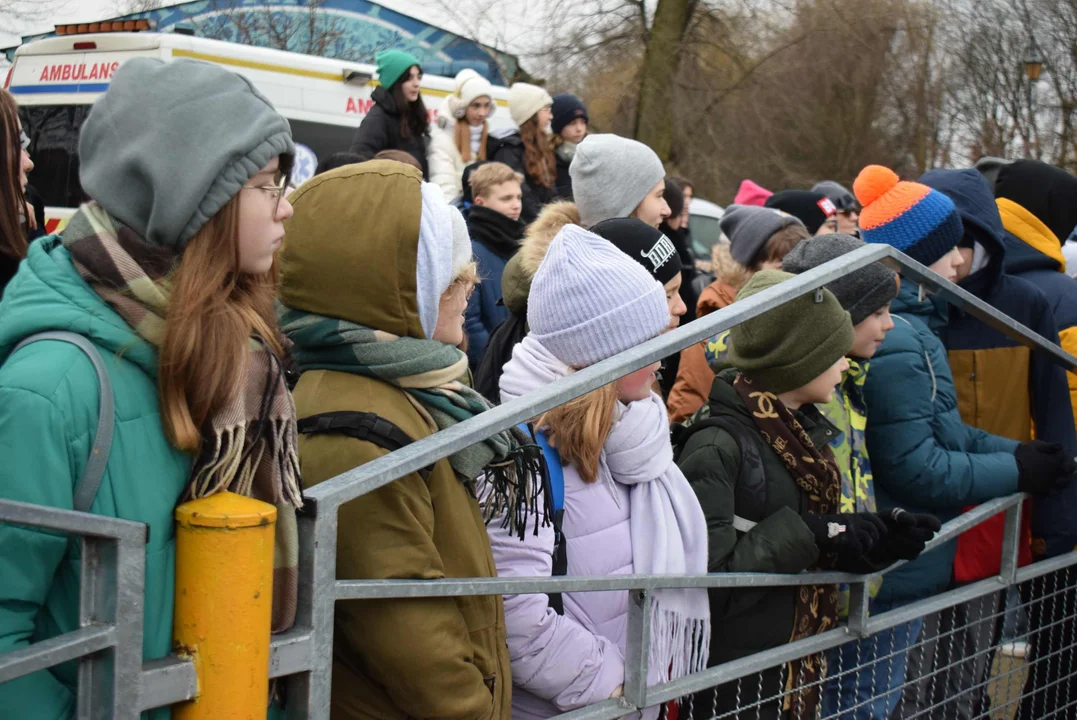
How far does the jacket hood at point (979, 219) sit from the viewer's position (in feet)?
11.9

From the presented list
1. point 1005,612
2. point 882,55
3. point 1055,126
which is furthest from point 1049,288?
point 882,55

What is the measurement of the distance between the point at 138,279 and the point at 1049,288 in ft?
11.2

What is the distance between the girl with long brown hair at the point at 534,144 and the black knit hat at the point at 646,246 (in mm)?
3252

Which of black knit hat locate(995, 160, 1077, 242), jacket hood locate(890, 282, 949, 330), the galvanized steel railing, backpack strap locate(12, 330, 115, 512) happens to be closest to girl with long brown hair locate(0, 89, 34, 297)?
backpack strap locate(12, 330, 115, 512)

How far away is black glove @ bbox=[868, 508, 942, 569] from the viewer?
98.3 inches

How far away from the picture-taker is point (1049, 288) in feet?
13.0

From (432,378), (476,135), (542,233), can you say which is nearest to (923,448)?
(542,233)

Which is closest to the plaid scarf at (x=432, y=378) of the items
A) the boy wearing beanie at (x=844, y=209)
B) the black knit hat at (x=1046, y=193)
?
the black knit hat at (x=1046, y=193)

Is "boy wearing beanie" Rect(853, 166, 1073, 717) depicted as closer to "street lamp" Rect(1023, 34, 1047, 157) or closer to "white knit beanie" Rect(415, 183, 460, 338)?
"white knit beanie" Rect(415, 183, 460, 338)

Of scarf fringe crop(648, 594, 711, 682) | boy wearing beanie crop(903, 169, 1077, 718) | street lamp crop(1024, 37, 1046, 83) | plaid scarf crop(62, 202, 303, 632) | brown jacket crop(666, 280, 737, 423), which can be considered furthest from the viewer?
street lamp crop(1024, 37, 1046, 83)

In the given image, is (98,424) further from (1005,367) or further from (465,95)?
(465,95)

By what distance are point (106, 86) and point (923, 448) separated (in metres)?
5.99

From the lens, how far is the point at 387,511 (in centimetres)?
170

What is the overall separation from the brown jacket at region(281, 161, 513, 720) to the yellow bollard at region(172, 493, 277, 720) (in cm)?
37
